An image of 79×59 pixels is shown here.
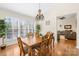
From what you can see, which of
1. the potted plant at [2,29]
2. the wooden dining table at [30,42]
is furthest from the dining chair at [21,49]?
the potted plant at [2,29]

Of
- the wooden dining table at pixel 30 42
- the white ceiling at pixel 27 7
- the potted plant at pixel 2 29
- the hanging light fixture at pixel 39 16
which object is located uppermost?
the white ceiling at pixel 27 7

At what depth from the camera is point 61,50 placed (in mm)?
2633

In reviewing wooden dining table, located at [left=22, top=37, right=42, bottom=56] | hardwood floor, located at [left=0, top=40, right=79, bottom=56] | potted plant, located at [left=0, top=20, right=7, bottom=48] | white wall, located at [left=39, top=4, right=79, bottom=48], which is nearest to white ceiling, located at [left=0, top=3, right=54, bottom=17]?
white wall, located at [left=39, top=4, right=79, bottom=48]

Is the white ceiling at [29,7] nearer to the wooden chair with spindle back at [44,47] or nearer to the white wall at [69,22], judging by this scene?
the white wall at [69,22]

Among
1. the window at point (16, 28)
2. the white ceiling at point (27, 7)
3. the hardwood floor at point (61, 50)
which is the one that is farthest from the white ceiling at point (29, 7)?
the hardwood floor at point (61, 50)

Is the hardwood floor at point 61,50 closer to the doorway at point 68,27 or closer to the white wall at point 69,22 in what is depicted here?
the doorway at point 68,27

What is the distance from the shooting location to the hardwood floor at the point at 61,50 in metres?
2.60

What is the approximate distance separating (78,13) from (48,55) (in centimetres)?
89

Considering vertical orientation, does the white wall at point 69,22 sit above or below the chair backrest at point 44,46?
above

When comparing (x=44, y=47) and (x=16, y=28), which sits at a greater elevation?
(x=16, y=28)

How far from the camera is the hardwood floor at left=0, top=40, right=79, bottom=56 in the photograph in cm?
260

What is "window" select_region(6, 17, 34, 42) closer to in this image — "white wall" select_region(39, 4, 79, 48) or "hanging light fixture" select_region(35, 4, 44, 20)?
"hanging light fixture" select_region(35, 4, 44, 20)

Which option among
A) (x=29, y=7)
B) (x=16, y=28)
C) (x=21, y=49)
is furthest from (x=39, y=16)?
(x=21, y=49)

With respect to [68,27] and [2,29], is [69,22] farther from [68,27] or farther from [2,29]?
[2,29]
